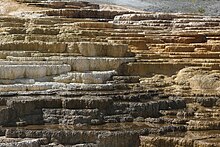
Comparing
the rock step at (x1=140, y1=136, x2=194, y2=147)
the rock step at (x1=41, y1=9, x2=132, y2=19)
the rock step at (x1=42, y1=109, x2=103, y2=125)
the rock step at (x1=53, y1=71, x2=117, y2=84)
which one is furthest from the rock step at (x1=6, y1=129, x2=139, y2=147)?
A: the rock step at (x1=41, y1=9, x2=132, y2=19)

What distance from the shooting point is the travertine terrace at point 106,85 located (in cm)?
1005

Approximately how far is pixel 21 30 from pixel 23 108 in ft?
17.1

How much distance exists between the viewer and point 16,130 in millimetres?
9977

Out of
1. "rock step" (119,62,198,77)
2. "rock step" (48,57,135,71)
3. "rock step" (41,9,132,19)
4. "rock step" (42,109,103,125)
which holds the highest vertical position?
"rock step" (41,9,132,19)

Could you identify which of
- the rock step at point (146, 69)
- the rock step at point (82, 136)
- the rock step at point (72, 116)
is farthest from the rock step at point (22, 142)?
the rock step at point (146, 69)

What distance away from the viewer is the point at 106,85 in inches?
504

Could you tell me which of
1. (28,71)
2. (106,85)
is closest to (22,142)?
(28,71)

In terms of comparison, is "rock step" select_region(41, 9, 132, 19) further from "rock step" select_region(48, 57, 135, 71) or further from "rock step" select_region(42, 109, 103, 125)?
"rock step" select_region(42, 109, 103, 125)

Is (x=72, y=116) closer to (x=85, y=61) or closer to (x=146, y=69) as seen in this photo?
(x=85, y=61)

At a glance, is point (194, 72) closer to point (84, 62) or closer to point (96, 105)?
point (84, 62)

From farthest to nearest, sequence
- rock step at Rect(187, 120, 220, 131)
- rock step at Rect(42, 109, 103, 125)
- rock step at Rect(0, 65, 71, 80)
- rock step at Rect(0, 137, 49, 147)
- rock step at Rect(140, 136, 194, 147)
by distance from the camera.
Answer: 1. rock step at Rect(0, 65, 71, 80)
2. rock step at Rect(42, 109, 103, 125)
3. rock step at Rect(187, 120, 220, 131)
4. rock step at Rect(140, 136, 194, 147)
5. rock step at Rect(0, 137, 49, 147)

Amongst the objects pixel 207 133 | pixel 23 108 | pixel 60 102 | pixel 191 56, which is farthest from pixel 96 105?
pixel 191 56

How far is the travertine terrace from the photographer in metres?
10.1

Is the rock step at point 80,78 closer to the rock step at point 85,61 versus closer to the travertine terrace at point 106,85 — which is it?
the travertine terrace at point 106,85
